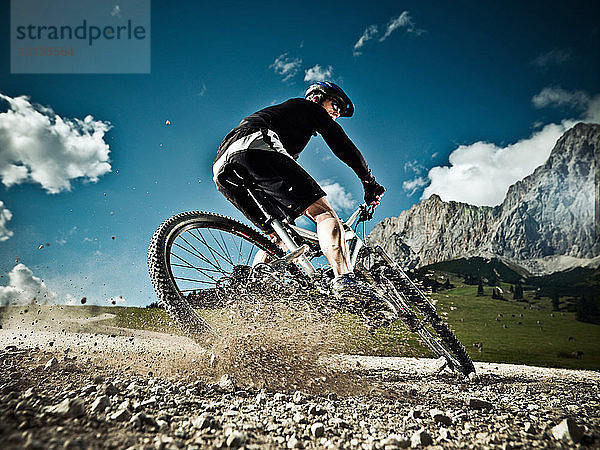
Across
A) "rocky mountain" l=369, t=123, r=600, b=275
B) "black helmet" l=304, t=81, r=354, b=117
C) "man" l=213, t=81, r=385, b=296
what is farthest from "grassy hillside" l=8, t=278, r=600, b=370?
"rocky mountain" l=369, t=123, r=600, b=275

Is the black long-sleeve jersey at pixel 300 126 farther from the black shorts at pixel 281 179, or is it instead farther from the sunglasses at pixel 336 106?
the sunglasses at pixel 336 106

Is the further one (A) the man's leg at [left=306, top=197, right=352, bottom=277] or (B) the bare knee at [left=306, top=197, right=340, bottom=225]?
(B) the bare knee at [left=306, top=197, right=340, bottom=225]

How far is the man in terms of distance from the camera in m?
2.75

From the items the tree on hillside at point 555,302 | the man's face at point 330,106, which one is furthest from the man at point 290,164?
the tree on hillside at point 555,302

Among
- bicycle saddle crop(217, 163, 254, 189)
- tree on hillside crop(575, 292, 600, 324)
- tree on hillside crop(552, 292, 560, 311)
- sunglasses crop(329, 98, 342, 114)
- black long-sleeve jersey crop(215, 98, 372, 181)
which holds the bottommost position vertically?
tree on hillside crop(575, 292, 600, 324)

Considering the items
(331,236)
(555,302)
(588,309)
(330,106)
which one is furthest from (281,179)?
(555,302)

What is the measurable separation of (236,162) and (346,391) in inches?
84.6

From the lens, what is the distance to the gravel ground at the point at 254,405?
1.29 m

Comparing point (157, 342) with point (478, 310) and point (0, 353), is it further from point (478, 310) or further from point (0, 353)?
point (478, 310)

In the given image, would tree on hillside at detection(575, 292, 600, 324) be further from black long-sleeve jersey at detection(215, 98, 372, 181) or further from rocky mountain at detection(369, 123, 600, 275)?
black long-sleeve jersey at detection(215, 98, 372, 181)

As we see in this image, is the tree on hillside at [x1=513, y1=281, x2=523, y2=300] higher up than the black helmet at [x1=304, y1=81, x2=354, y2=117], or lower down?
lower down

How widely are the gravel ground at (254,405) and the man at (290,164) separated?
0.90 meters

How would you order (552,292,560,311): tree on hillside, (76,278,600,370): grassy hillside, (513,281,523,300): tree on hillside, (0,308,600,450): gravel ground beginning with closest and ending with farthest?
(0,308,600,450): gravel ground
(76,278,600,370): grassy hillside
(552,292,560,311): tree on hillside
(513,281,523,300): tree on hillside

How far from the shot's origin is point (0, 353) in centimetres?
288
